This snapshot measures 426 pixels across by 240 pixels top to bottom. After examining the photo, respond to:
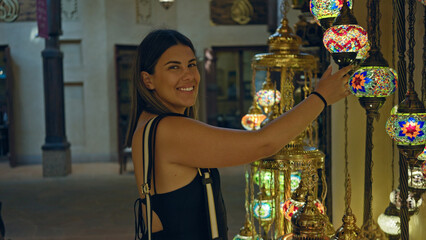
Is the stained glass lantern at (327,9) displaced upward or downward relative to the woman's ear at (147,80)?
upward

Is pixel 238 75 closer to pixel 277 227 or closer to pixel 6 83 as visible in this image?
pixel 6 83

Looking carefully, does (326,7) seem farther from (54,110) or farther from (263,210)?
(54,110)

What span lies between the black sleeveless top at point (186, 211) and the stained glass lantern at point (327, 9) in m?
0.73

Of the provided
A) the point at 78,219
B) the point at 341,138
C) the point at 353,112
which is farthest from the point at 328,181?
the point at 78,219

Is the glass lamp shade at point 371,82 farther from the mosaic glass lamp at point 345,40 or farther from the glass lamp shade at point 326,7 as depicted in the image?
the glass lamp shade at point 326,7

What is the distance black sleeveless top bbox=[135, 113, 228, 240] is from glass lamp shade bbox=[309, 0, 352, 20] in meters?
0.73

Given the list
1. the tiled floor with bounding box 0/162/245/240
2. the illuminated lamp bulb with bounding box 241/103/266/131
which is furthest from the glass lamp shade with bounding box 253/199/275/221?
the tiled floor with bounding box 0/162/245/240

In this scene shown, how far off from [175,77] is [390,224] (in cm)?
130

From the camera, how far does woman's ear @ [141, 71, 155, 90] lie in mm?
1581

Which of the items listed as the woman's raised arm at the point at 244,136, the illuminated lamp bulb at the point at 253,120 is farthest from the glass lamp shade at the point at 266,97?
the woman's raised arm at the point at 244,136

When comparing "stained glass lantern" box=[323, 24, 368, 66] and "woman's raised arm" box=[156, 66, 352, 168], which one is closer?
"woman's raised arm" box=[156, 66, 352, 168]

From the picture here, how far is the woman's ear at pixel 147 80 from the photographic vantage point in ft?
5.19

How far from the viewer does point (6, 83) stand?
9117 mm

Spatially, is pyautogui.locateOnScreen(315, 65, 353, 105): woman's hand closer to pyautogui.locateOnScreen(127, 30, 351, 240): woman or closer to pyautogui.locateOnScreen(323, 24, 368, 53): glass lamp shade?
pyautogui.locateOnScreen(127, 30, 351, 240): woman
